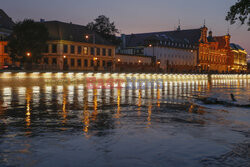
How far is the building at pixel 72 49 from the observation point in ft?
227

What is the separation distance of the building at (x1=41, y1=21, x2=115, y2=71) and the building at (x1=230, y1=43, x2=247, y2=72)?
262 ft

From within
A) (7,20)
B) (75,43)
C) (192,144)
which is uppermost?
(7,20)

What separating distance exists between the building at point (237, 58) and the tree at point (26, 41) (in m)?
101

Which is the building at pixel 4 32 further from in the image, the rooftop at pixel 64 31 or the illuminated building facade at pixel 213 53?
the illuminated building facade at pixel 213 53

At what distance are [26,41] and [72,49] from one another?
13394 millimetres

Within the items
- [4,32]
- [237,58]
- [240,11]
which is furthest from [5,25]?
[237,58]

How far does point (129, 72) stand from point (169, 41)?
39783 mm

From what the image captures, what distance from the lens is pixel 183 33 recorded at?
122 m

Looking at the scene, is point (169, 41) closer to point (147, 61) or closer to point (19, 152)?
point (147, 61)

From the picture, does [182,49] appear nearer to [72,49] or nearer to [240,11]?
[72,49]

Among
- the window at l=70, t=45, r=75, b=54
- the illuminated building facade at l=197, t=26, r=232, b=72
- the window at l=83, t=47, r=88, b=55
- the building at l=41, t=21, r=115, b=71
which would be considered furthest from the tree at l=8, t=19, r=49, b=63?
the illuminated building facade at l=197, t=26, r=232, b=72

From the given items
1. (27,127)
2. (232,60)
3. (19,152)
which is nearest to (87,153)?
(19,152)

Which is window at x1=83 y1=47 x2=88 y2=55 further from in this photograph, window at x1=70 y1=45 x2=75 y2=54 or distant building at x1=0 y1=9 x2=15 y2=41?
distant building at x1=0 y1=9 x2=15 y2=41

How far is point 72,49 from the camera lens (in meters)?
71.8
